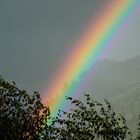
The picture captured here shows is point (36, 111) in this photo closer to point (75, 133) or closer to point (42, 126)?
point (42, 126)

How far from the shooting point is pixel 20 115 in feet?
105

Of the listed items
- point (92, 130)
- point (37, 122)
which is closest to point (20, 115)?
point (37, 122)

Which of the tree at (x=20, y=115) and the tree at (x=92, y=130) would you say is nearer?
the tree at (x=20, y=115)

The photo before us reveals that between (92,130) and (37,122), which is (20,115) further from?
(92,130)

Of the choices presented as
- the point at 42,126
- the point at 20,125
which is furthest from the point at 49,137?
the point at 20,125

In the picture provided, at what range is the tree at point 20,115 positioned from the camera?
29500mm

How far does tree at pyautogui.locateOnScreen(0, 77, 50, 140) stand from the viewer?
2950 cm

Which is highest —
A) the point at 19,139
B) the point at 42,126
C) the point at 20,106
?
the point at 20,106

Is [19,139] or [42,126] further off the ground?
[42,126]

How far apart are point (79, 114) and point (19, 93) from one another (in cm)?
635

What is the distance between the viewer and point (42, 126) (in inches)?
1270

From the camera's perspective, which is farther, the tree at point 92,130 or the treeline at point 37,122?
the tree at point 92,130

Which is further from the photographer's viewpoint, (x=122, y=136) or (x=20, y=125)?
(x=122, y=136)

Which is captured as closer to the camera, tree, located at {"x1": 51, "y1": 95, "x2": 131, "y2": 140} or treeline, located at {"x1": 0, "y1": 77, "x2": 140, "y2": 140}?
treeline, located at {"x1": 0, "y1": 77, "x2": 140, "y2": 140}
